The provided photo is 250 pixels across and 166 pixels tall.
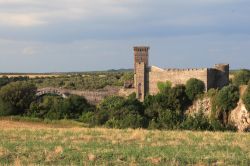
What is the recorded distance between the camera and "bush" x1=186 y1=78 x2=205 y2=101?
46.9m

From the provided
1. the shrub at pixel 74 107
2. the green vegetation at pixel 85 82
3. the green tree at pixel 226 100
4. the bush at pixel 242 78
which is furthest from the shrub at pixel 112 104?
the green vegetation at pixel 85 82

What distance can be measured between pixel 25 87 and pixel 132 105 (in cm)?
1142

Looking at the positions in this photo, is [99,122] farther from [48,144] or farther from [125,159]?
[125,159]

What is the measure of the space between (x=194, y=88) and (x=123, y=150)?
106 feet

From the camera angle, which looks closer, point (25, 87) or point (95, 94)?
point (25, 87)

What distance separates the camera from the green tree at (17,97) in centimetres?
4866

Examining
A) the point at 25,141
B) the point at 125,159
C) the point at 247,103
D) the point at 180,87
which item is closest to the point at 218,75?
the point at 180,87

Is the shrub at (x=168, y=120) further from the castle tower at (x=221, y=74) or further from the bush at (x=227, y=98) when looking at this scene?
the castle tower at (x=221, y=74)

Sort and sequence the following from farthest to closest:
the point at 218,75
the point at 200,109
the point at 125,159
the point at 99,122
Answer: the point at 218,75, the point at 200,109, the point at 99,122, the point at 125,159

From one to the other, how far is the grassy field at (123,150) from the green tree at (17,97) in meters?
28.6

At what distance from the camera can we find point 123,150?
15.4 meters

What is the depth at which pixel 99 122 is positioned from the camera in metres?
41.4

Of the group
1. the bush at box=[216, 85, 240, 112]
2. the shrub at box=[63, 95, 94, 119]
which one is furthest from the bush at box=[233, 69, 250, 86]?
the shrub at box=[63, 95, 94, 119]

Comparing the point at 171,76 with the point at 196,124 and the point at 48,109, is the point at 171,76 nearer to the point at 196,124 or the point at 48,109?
the point at 48,109
